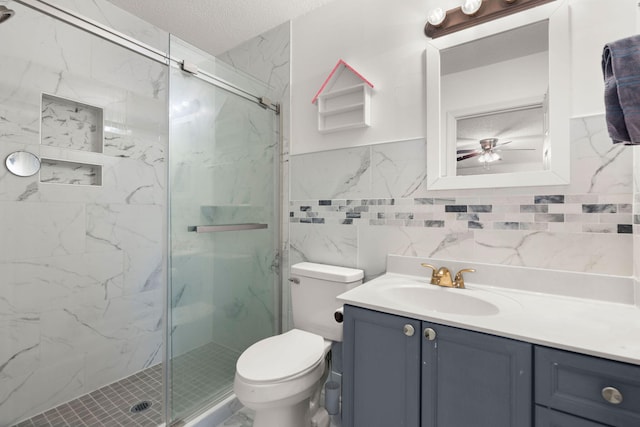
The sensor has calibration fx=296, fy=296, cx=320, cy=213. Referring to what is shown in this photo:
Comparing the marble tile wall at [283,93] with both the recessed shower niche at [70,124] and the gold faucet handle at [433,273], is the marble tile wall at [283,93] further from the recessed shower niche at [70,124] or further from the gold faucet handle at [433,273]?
the recessed shower niche at [70,124]

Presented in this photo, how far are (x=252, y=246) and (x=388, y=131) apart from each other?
1076 millimetres

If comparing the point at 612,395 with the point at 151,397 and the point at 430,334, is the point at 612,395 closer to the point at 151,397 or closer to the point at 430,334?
the point at 430,334

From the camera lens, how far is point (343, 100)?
1.76 meters

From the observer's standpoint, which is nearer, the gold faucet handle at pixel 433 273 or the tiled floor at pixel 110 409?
the gold faucet handle at pixel 433 273

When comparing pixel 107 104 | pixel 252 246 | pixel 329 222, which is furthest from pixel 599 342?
pixel 107 104

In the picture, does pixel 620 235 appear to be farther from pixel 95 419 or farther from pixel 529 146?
pixel 95 419

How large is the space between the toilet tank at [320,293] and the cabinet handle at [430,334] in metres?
0.61

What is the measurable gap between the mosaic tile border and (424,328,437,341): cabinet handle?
608 millimetres

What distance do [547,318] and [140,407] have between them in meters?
2.07

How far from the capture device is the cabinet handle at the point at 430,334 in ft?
3.18

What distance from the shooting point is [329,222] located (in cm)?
181

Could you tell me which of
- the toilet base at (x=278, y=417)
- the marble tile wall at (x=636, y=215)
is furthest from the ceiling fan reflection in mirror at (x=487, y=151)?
the toilet base at (x=278, y=417)

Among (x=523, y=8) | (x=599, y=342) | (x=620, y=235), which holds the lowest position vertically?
(x=599, y=342)

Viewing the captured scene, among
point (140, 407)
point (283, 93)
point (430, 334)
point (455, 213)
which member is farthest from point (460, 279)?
point (140, 407)
